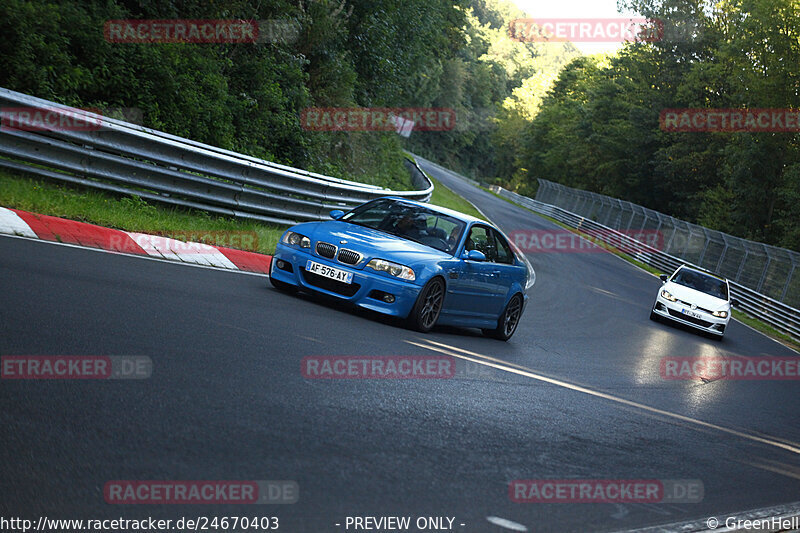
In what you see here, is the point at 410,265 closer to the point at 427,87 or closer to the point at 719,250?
the point at 719,250

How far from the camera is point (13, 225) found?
9430 millimetres

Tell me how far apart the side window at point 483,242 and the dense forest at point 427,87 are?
22.0 feet

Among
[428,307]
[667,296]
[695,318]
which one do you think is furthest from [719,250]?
[428,307]

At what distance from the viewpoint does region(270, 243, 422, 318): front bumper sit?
32.1ft

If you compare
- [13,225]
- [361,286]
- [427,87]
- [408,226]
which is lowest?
[13,225]

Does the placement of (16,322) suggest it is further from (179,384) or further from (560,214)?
(560,214)

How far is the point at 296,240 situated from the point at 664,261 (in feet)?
116

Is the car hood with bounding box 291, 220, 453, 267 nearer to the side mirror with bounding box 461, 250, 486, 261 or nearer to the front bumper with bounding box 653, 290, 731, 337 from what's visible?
the side mirror with bounding box 461, 250, 486, 261

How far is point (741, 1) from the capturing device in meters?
52.4

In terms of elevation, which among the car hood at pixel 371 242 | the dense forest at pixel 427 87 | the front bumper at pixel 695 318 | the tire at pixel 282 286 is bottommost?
the front bumper at pixel 695 318

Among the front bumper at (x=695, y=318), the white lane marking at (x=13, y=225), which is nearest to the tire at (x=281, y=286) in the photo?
the white lane marking at (x=13, y=225)

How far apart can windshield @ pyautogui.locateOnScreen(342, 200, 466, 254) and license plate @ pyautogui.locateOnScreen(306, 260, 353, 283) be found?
A: 4.14ft

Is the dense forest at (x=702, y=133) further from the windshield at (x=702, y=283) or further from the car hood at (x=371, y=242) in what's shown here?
the car hood at (x=371, y=242)

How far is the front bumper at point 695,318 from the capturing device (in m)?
21.0
